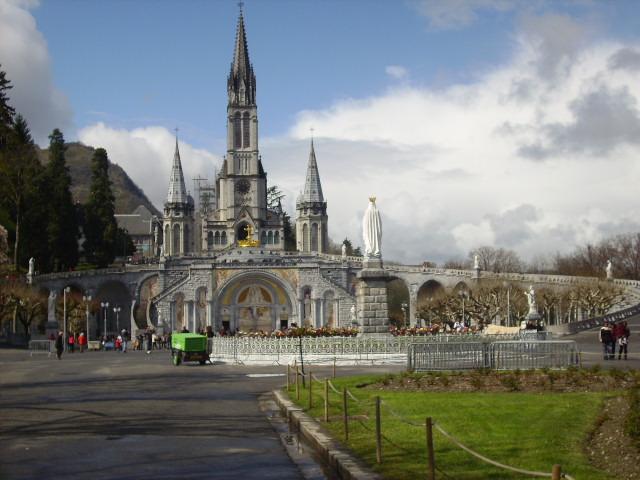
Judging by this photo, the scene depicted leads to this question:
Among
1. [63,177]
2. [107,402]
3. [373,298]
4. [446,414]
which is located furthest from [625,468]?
[63,177]

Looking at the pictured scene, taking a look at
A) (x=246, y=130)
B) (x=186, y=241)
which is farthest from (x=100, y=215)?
(x=246, y=130)

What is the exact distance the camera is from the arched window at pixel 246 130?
113750 mm

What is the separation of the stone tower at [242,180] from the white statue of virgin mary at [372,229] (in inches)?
3116

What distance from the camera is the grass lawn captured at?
9.86 meters

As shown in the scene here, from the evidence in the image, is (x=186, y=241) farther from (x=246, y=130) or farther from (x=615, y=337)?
(x=615, y=337)

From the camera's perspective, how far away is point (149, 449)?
1240 centimetres

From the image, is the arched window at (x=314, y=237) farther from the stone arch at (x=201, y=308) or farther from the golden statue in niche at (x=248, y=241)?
the stone arch at (x=201, y=308)

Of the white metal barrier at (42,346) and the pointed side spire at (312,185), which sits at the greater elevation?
the pointed side spire at (312,185)

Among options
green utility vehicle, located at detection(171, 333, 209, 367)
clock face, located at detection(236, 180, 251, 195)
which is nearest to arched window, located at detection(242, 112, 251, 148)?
clock face, located at detection(236, 180, 251, 195)

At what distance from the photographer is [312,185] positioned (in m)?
114

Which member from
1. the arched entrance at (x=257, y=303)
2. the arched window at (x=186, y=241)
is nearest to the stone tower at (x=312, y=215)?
the arched window at (x=186, y=241)

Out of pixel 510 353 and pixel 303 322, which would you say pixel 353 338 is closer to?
pixel 510 353

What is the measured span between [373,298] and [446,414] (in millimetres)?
18633

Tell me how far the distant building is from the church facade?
34.5 feet
